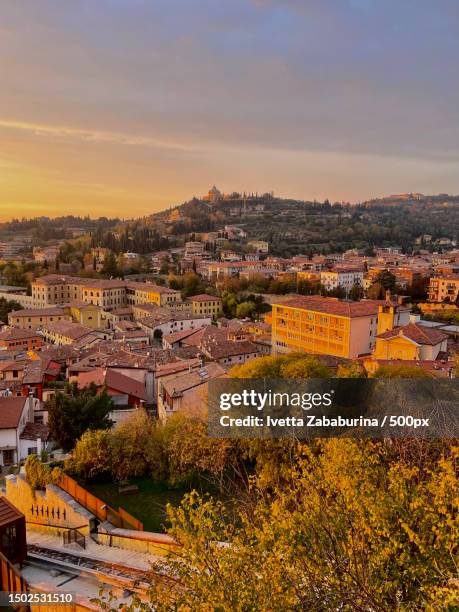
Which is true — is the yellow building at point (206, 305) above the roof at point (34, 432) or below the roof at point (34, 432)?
below

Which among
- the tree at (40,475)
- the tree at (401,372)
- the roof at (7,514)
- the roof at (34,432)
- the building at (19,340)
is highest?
the tree at (401,372)

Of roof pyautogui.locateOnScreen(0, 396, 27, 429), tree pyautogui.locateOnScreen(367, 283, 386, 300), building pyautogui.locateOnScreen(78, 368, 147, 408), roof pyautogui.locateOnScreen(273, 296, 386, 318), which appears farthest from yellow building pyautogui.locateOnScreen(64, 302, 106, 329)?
roof pyautogui.locateOnScreen(0, 396, 27, 429)

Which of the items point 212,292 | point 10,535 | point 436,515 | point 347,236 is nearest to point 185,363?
point 10,535

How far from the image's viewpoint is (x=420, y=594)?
4.58m

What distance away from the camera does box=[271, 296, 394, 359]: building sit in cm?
2588

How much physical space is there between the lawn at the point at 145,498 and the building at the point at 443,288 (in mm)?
38822

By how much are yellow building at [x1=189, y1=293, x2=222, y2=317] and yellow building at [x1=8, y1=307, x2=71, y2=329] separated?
380 inches

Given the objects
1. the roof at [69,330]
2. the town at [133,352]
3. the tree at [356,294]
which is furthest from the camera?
the tree at [356,294]

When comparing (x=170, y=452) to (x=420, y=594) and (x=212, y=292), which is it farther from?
(x=212, y=292)

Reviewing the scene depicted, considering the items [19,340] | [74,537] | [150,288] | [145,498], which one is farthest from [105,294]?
[74,537]

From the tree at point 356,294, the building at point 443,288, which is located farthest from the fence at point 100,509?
the building at point 443,288

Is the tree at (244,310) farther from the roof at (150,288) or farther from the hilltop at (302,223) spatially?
the hilltop at (302,223)

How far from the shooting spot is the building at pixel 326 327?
25.9 metres

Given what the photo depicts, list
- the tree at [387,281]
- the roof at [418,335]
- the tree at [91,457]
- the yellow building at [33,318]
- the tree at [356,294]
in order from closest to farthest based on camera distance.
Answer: the tree at [91,457] → the roof at [418,335] → the yellow building at [33,318] → the tree at [387,281] → the tree at [356,294]
